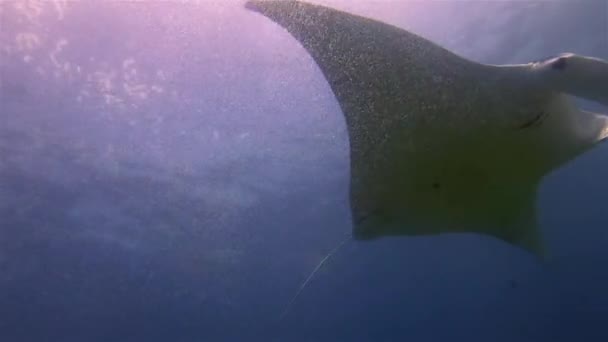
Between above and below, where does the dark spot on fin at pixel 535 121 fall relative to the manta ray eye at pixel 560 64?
below

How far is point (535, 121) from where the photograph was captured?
420 cm

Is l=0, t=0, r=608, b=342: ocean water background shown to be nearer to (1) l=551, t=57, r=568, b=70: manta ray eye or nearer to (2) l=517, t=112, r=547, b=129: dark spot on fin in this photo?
(2) l=517, t=112, r=547, b=129: dark spot on fin

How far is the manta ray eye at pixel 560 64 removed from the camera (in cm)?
381

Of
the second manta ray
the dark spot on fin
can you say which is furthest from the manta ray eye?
the dark spot on fin

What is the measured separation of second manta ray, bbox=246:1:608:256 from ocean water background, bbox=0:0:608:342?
720 cm

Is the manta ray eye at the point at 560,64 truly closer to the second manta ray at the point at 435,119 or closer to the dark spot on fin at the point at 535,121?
the second manta ray at the point at 435,119

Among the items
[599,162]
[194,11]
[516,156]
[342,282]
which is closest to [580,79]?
[516,156]

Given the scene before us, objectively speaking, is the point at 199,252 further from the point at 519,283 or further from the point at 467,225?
the point at 519,283

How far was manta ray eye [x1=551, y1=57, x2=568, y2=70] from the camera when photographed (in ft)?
12.5

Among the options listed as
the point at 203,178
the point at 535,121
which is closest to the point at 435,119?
the point at 535,121

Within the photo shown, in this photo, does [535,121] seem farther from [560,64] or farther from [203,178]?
[203,178]

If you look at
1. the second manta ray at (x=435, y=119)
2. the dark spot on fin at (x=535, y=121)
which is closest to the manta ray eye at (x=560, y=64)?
the second manta ray at (x=435, y=119)

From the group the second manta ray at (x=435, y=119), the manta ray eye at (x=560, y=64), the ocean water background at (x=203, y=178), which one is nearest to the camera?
the manta ray eye at (x=560, y=64)

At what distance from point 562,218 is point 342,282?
52.1ft
